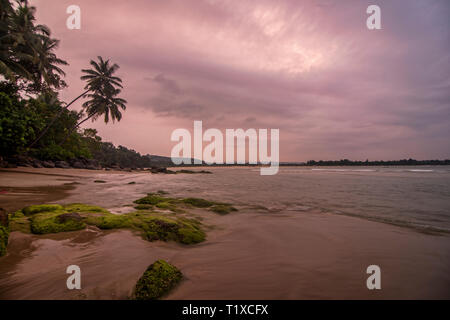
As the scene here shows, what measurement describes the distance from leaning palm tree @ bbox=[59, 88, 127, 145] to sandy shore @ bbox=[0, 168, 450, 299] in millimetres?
31350

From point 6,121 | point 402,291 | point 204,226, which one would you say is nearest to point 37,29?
point 6,121

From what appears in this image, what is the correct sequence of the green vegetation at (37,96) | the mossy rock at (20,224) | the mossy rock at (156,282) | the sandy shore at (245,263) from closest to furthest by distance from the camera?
1. the mossy rock at (156,282)
2. the sandy shore at (245,263)
3. the mossy rock at (20,224)
4. the green vegetation at (37,96)

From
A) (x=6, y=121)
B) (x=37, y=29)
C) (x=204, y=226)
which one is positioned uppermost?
(x=37, y=29)

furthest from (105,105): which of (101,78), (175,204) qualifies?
(175,204)

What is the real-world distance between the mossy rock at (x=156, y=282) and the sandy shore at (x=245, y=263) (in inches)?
4.5

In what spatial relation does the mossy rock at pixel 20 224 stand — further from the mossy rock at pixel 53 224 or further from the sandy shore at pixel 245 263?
the sandy shore at pixel 245 263

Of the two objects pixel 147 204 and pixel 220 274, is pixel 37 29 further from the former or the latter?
pixel 220 274

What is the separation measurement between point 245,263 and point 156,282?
127cm

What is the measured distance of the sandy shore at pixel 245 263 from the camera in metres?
2.12

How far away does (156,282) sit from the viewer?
6.89 ft

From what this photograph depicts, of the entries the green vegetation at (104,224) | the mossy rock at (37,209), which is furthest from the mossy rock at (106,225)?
the mossy rock at (37,209)

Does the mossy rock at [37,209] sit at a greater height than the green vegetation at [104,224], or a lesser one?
greater
